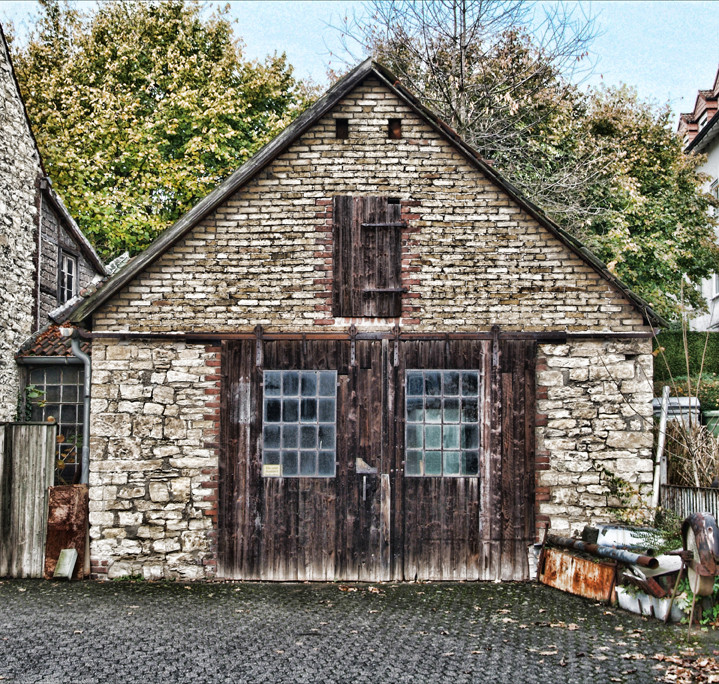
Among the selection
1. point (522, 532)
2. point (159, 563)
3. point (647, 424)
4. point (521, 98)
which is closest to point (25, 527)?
point (159, 563)

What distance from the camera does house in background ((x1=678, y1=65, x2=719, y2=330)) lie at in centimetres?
2409

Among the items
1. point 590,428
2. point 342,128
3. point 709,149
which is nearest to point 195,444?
point 342,128

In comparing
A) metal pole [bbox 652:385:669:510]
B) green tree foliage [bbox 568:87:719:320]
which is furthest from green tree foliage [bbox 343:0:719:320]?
metal pole [bbox 652:385:669:510]

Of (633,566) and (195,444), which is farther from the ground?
(195,444)

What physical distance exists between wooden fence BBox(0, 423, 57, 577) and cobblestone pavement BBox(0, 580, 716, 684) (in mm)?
660

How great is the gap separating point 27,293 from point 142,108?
9.86 meters

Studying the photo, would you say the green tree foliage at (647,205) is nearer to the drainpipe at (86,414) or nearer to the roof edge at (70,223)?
the roof edge at (70,223)

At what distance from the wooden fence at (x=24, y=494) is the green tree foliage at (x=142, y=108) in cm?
1031

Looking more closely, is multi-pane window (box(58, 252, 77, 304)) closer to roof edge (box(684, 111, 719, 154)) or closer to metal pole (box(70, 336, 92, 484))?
metal pole (box(70, 336, 92, 484))

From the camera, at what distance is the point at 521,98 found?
18.3 m

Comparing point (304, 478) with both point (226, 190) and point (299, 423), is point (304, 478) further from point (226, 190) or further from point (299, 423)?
point (226, 190)

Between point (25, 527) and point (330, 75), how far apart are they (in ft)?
46.9

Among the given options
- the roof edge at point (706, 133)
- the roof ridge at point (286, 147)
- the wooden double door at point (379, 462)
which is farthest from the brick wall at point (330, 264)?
the roof edge at point (706, 133)

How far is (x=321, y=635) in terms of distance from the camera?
7531 millimetres
